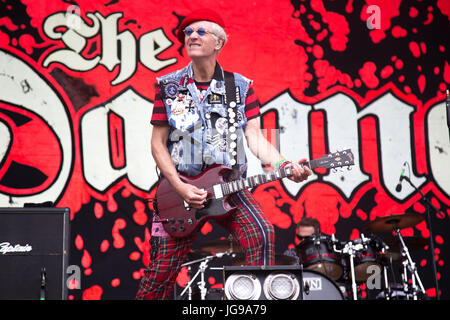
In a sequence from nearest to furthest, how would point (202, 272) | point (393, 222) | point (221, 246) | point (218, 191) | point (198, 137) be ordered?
point (218, 191)
point (198, 137)
point (202, 272)
point (221, 246)
point (393, 222)

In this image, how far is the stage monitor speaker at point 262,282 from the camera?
279 cm

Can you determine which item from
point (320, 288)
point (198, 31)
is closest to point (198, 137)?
point (198, 31)

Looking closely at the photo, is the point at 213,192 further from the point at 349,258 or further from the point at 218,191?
the point at 349,258

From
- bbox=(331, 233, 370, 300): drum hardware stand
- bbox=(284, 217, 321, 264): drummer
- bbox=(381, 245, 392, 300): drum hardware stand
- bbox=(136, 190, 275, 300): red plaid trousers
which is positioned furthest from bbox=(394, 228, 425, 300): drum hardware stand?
bbox=(136, 190, 275, 300): red plaid trousers

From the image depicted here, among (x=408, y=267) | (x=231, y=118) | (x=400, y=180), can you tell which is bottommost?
(x=408, y=267)

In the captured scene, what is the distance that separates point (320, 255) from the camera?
234 inches

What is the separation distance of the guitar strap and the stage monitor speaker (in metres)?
1.06

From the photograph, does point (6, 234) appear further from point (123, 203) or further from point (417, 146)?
point (417, 146)

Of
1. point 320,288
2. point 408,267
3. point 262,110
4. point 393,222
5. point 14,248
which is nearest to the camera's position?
point 14,248

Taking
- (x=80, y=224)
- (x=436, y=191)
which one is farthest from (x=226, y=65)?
(x=436, y=191)

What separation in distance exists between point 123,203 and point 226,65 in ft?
6.31

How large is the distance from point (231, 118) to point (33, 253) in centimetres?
157

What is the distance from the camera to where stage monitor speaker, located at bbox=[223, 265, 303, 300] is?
279 centimetres

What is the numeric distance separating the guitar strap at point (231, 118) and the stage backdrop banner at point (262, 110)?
92.3 inches
